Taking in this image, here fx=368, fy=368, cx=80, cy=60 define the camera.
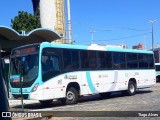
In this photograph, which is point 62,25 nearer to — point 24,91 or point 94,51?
point 94,51

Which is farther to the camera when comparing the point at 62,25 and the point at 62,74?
the point at 62,25

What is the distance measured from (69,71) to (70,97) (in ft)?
4.31

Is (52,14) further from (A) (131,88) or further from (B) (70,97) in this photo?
(B) (70,97)

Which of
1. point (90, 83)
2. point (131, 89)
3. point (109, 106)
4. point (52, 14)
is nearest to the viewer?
point (109, 106)

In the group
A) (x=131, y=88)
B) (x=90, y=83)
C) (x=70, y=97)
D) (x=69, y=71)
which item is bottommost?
(x=70, y=97)

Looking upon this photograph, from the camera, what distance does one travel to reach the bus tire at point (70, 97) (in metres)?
18.4

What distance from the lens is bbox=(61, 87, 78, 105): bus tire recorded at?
18.4m

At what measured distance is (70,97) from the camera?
18562mm

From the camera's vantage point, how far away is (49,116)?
12.8 m

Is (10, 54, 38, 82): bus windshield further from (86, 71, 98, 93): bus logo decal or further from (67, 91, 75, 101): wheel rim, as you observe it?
(86, 71, 98, 93): bus logo decal

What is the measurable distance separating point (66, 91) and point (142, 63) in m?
8.52

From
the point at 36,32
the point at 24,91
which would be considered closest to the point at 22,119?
the point at 24,91

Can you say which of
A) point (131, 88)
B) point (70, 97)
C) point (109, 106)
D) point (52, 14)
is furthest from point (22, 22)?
point (109, 106)

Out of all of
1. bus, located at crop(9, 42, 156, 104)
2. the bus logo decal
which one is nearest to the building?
bus, located at crop(9, 42, 156, 104)
